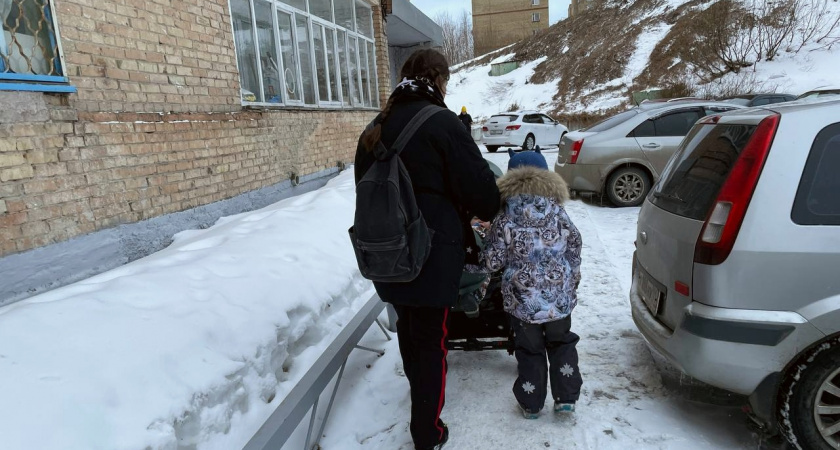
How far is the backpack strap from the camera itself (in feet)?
6.95

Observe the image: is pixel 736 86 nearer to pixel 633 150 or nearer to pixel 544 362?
pixel 633 150

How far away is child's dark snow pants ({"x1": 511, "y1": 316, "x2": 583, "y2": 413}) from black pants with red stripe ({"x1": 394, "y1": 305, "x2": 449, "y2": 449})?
509 millimetres

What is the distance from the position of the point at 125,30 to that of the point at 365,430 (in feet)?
13.5

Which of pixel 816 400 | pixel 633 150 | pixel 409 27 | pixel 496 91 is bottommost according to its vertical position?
pixel 816 400

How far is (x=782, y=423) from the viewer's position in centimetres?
216

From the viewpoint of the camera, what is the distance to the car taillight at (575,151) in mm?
8086

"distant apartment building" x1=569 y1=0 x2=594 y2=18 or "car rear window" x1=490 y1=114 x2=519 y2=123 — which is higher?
"distant apartment building" x1=569 y1=0 x2=594 y2=18

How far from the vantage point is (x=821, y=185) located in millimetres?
2113

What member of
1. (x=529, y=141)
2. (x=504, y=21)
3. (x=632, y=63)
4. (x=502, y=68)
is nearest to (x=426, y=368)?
→ (x=529, y=141)

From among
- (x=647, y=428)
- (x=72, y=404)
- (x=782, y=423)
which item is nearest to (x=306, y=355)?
(x=72, y=404)

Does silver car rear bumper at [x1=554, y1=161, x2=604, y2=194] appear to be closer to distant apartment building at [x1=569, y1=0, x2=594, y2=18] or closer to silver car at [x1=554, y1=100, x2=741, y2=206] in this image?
silver car at [x1=554, y1=100, x2=741, y2=206]

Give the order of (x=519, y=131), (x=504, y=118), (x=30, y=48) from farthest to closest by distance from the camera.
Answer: (x=504, y=118) < (x=519, y=131) < (x=30, y=48)

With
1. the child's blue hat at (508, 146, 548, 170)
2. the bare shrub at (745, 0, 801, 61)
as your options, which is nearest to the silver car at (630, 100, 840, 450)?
the child's blue hat at (508, 146, 548, 170)

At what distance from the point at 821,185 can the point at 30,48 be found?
5.10m
